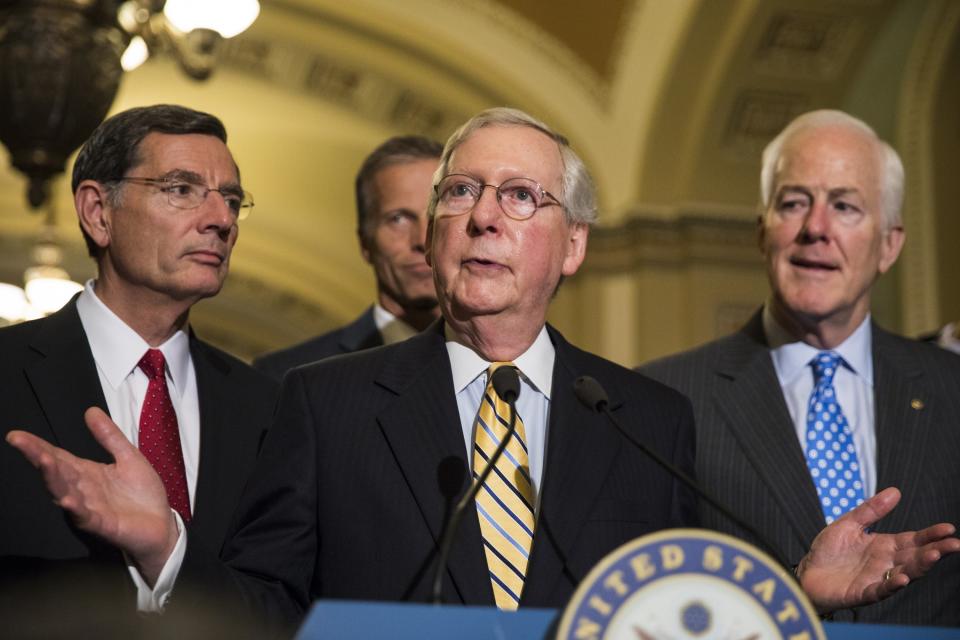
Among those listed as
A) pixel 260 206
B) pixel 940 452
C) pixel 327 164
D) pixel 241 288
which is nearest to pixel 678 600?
pixel 940 452

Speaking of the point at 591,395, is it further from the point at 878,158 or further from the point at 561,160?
the point at 878,158

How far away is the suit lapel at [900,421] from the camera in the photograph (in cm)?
304

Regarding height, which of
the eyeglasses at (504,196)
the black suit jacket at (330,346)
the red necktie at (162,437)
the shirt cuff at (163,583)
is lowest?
the shirt cuff at (163,583)

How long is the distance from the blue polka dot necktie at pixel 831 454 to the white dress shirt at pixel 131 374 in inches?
51.3

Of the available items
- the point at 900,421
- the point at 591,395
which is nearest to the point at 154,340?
the point at 591,395

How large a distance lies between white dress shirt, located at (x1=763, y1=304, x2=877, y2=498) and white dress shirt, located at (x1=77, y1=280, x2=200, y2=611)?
1.31 metres

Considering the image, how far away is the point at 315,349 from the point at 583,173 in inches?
56.3

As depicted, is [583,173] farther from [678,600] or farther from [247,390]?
[678,600]

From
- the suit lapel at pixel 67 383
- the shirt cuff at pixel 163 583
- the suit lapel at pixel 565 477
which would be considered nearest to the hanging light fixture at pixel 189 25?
the suit lapel at pixel 67 383

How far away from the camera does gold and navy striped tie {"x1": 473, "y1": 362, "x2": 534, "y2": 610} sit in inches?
87.7

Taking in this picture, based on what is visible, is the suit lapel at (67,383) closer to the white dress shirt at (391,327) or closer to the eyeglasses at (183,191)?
the eyeglasses at (183,191)

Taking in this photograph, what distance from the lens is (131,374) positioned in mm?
2771

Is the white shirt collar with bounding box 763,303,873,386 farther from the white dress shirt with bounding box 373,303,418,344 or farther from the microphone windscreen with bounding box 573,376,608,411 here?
the microphone windscreen with bounding box 573,376,608,411

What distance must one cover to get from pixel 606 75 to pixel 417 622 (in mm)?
8680
